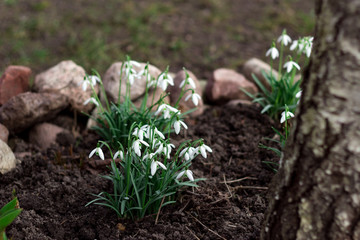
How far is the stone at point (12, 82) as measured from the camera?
3.66 m

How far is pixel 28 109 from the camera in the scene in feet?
11.1

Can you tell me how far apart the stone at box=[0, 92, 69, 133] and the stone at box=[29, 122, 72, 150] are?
0.07m

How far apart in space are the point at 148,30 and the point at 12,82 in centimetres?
251

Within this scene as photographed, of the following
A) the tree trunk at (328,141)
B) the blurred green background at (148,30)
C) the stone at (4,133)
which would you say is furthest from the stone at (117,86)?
the tree trunk at (328,141)

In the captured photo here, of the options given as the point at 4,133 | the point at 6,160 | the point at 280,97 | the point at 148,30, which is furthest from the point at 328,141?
the point at 148,30

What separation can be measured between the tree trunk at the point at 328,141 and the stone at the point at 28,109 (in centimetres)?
235

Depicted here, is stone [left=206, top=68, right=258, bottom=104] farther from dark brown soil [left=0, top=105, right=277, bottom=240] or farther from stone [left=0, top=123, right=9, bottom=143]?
stone [left=0, top=123, right=9, bottom=143]

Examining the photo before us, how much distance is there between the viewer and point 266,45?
5.70m

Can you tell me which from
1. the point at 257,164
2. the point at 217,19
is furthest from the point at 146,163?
the point at 217,19

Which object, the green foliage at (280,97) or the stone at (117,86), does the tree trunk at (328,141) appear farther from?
the stone at (117,86)

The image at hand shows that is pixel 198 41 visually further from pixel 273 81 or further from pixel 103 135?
pixel 103 135

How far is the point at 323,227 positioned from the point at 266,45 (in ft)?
14.3

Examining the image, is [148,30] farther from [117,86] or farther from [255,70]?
[117,86]

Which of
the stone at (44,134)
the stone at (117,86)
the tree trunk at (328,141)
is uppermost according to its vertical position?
the tree trunk at (328,141)
